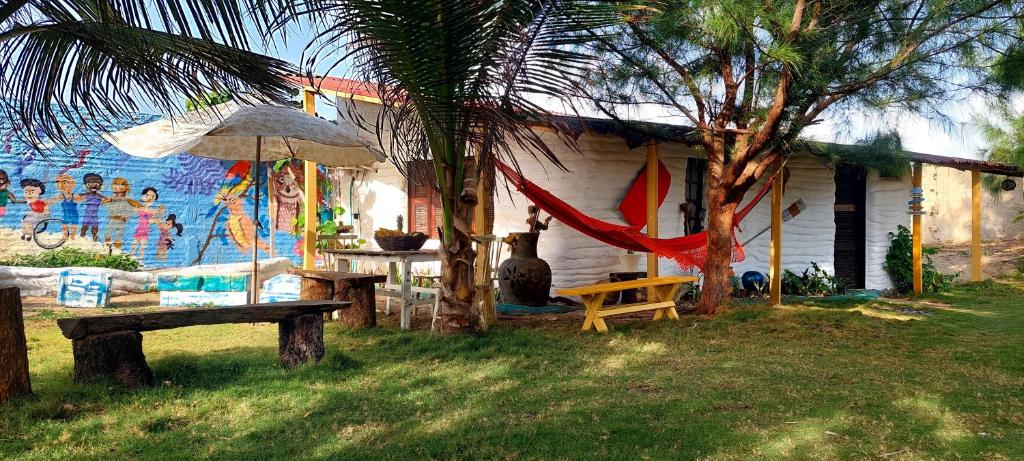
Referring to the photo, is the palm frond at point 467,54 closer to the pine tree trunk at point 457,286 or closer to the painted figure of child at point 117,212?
the pine tree trunk at point 457,286

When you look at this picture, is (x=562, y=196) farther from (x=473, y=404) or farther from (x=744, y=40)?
(x=473, y=404)

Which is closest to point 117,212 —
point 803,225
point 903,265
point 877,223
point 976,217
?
point 803,225

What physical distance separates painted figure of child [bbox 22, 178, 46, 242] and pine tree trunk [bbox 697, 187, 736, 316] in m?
7.93

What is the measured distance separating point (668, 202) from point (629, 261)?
876 millimetres

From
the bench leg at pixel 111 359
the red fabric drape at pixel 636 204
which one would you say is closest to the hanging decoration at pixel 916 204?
the red fabric drape at pixel 636 204

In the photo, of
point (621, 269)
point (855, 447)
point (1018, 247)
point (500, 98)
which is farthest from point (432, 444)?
point (1018, 247)

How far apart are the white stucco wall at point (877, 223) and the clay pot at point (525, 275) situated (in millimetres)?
4811

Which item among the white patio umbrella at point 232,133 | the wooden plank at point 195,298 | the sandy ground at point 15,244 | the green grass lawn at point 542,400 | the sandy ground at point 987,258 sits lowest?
the green grass lawn at point 542,400

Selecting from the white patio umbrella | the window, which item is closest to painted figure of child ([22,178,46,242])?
the white patio umbrella

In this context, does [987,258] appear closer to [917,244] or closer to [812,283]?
[917,244]

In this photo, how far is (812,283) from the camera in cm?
885

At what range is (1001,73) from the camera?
5.12 meters

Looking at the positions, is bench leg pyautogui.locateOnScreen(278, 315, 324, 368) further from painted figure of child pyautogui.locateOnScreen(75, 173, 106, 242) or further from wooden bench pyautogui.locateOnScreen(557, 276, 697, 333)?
painted figure of child pyautogui.locateOnScreen(75, 173, 106, 242)

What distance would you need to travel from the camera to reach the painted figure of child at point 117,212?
358 inches
